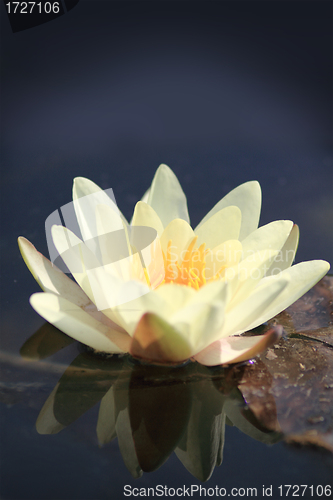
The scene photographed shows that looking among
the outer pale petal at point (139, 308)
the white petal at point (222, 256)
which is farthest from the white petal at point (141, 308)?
the white petal at point (222, 256)

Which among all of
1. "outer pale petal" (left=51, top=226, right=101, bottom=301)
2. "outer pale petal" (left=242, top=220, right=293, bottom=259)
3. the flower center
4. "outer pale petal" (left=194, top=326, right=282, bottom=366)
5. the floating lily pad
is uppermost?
"outer pale petal" (left=51, top=226, right=101, bottom=301)

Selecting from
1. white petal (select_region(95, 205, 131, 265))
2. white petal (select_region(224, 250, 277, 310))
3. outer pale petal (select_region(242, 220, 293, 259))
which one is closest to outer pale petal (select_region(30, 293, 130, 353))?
white petal (select_region(95, 205, 131, 265))

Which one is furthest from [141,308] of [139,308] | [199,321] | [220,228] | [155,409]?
[220,228]

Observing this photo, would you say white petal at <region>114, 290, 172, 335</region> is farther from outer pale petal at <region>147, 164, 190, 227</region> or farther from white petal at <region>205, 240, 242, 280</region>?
outer pale petal at <region>147, 164, 190, 227</region>

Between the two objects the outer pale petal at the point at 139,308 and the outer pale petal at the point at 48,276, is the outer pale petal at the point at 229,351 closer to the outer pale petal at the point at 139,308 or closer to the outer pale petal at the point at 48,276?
the outer pale petal at the point at 139,308

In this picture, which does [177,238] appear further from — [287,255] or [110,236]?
[287,255]
